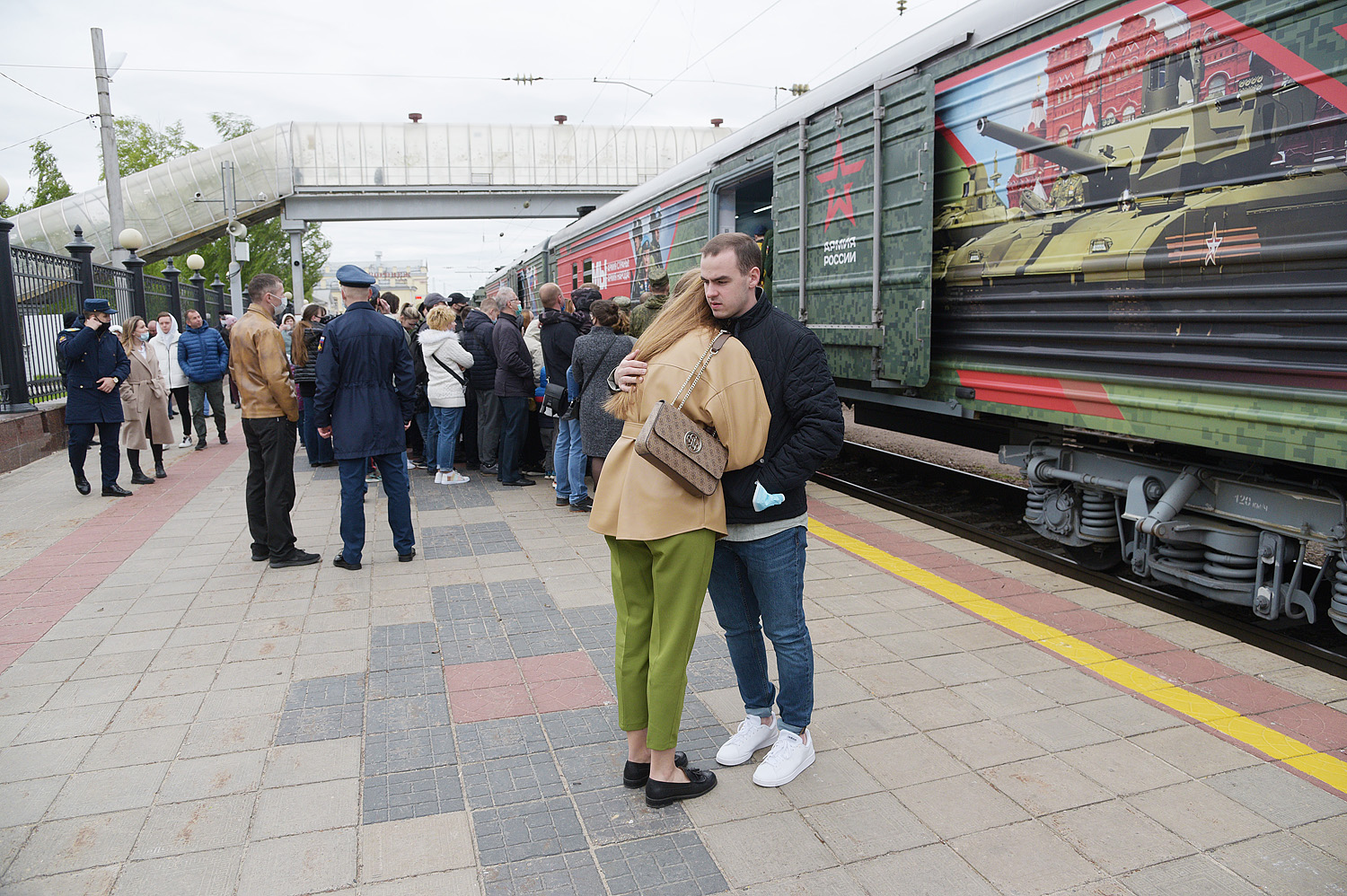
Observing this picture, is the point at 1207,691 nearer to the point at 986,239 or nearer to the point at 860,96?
the point at 986,239

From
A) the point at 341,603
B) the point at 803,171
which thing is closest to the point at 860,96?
the point at 803,171

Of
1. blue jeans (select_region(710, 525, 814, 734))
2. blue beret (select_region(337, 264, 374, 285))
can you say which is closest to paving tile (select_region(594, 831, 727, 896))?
blue jeans (select_region(710, 525, 814, 734))

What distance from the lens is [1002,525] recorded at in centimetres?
654

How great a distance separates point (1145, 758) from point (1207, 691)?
2.40 ft

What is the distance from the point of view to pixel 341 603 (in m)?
5.00

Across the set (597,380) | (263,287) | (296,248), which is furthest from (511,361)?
(296,248)

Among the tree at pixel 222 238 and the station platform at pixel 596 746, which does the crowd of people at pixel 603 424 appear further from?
the tree at pixel 222 238

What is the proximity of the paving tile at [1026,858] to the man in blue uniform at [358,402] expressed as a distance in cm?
420

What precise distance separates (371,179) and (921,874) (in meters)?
32.3

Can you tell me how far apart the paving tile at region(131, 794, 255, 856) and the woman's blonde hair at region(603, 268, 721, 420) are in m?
1.79

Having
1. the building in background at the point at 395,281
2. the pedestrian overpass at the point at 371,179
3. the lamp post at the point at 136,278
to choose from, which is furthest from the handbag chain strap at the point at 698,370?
the building in background at the point at 395,281

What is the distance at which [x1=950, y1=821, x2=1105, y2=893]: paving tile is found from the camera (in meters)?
2.46

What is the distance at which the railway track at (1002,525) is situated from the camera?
423 centimetres

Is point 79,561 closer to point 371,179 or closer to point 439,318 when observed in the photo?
point 439,318
